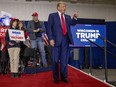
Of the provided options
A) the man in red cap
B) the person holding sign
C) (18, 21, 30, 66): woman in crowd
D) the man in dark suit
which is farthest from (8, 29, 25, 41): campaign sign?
the man in dark suit

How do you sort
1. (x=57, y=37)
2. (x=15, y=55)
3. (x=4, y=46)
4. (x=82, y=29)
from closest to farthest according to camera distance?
1. (x=57, y=37)
2. (x=15, y=55)
3. (x=4, y=46)
4. (x=82, y=29)

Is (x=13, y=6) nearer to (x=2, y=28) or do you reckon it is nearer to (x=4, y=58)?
(x=2, y=28)

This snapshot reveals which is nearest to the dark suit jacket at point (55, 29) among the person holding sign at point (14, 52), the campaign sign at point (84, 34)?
the person holding sign at point (14, 52)

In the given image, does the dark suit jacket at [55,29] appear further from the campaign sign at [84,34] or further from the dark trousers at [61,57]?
the campaign sign at [84,34]

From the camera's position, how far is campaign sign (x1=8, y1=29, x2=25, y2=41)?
17.9 feet

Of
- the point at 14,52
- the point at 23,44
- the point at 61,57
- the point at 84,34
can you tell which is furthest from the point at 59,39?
the point at 84,34

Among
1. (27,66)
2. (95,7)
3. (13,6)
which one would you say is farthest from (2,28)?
(95,7)

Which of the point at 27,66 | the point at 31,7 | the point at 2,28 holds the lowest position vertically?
the point at 27,66

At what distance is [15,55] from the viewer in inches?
213

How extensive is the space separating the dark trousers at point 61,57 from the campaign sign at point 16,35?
136cm

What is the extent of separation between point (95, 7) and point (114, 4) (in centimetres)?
91

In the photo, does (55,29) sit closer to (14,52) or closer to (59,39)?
(59,39)

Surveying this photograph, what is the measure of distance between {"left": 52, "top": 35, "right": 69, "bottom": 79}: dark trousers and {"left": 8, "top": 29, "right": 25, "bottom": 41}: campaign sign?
1358 mm

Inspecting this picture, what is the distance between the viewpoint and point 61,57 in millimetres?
4438
